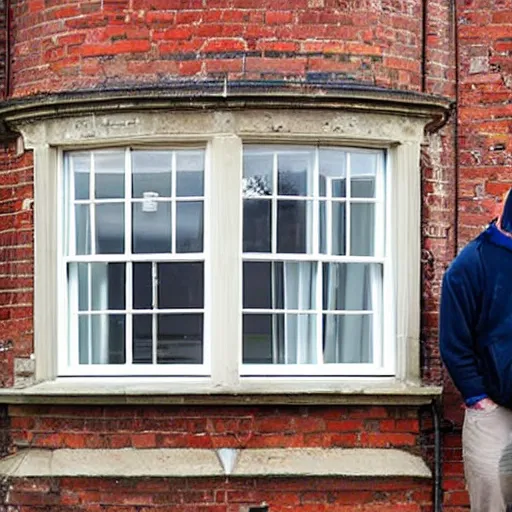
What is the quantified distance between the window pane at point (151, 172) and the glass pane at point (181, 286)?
51cm

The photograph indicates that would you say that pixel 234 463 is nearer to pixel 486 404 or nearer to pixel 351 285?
pixel 351 285

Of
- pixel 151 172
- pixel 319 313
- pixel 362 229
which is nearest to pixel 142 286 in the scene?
pixel 151 172

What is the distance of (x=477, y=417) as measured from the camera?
862 centimetres

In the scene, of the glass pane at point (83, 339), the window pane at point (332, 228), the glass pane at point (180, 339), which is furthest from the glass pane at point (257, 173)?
the glass pane at point (83, 339)

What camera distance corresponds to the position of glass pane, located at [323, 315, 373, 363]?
9.64m

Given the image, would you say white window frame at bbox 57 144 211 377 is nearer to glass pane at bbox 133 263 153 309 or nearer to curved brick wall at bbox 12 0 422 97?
glass pane at bbox 133 263 153 309

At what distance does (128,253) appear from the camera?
9578mm

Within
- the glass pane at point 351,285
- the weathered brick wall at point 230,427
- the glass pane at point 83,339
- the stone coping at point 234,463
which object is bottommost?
the stone coping at point 234,463

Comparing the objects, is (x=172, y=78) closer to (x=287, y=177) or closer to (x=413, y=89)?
(x=287, y=177)

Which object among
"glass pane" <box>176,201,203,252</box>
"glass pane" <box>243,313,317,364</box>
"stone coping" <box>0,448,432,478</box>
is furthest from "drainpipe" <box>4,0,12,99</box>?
"stone coping" <box>0,448,432,478</box>

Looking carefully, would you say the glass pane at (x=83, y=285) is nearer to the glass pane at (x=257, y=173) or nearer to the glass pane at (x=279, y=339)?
the glass pane at (x=279, y=339)

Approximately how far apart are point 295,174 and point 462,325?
1727mm

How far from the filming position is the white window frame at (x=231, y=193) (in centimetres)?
938

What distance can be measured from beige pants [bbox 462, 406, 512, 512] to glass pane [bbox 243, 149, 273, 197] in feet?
6.89
